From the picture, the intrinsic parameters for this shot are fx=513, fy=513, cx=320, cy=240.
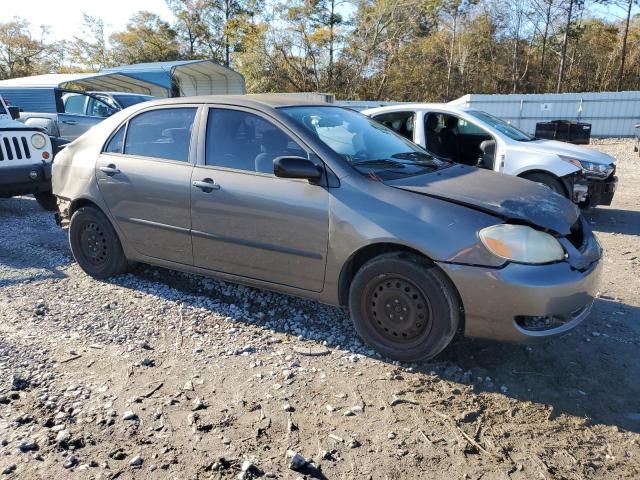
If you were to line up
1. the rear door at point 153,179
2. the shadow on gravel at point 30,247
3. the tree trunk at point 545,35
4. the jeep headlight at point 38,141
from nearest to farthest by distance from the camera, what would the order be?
the rear door at point 153,179 < the shadow on gravel at point 30,247 < the jeep headlight at point 38,141 < the tree trunk at point 545,35

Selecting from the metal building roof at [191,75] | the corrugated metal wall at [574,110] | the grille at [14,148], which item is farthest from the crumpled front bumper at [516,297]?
the metal building roof at [191,75]

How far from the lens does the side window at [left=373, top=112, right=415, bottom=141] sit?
25.5 ft

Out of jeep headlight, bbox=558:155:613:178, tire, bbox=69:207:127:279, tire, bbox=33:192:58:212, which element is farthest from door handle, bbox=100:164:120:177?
jeep headlight, bbox=558:155:613:178

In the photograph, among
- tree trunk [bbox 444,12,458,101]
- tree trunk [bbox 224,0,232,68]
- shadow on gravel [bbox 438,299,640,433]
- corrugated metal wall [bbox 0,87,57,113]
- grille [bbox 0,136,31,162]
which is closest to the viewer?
shadow on gravel [bbox 438,299,640,433]

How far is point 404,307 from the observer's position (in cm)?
326

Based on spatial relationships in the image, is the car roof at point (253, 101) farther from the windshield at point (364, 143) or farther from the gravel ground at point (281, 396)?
the gravel ground at point (281, 396)

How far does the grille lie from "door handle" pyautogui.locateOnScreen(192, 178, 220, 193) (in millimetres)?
4703

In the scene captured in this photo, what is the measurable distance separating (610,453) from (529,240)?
1177 millimetres

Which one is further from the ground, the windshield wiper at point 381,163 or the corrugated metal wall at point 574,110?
the windshield wiper at point 381,163

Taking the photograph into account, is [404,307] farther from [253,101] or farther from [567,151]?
[567,151]

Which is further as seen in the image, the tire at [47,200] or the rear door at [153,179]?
the tire at [47,200]

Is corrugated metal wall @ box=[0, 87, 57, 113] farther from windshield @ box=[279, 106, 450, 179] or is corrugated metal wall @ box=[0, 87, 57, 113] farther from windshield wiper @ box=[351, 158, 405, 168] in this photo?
windshield wiper @ box=[351, 158, 405, 168]

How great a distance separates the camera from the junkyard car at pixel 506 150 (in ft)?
23.0

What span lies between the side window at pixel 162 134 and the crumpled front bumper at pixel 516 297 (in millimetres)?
2354
